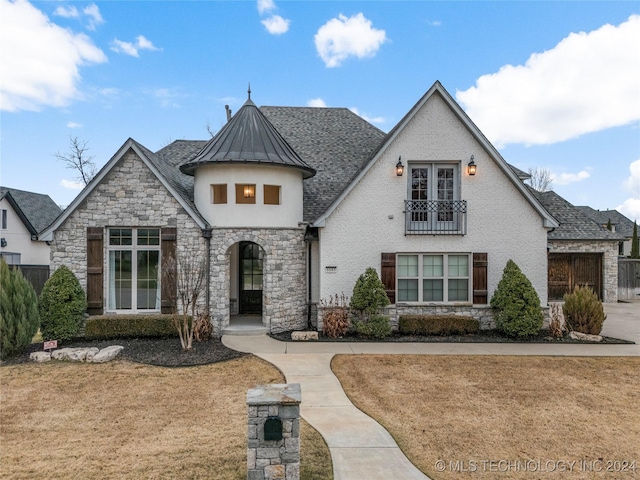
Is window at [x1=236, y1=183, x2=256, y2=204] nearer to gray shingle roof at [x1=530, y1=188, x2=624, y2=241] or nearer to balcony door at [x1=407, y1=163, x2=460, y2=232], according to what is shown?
balcony door at [x1=407, y1=163, x2=460, y2=232]

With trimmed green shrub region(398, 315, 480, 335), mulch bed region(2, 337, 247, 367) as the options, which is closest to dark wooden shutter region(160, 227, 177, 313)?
mulch bed region(2, 337, 247, 367)

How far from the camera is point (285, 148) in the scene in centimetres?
1253

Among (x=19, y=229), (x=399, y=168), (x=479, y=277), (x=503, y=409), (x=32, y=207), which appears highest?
(x=32, y=207)

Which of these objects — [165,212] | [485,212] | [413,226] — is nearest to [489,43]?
[485,212]

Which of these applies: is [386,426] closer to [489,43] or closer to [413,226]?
[413,226]

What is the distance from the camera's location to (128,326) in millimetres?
10852

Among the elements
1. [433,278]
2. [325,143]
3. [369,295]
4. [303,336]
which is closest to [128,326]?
[303,336]

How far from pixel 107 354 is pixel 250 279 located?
5.58m

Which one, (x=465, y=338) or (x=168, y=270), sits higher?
(x=168, y=270)

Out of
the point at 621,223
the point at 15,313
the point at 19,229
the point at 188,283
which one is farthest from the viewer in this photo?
the point at 621,223

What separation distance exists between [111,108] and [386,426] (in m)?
16.6

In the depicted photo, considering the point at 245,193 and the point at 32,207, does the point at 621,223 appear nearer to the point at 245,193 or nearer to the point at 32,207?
the point at 245,193

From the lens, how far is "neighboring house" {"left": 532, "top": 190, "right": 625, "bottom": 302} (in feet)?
60.7

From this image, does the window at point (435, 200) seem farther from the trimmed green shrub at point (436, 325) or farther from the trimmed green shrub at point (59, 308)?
the trimmed green shrub at point (59, 308)
